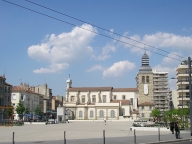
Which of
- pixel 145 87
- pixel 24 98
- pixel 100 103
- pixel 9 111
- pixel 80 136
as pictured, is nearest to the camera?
pixel 80 136

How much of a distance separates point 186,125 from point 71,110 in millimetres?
75459

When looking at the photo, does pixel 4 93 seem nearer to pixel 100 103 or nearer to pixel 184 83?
pixel 100 103

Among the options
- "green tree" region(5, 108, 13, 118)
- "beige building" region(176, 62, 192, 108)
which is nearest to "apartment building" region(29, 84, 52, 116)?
"green tree" region(5, 108, 13, 118)

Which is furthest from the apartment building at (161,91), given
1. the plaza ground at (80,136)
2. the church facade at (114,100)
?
the plaza ground at (80,136)

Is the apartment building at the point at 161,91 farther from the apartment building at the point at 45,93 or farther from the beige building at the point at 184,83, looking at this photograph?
the beige building at the point at 184,83

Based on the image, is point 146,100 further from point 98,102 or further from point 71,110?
point 71,110

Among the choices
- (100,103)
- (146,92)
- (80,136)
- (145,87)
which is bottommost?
(80,136)

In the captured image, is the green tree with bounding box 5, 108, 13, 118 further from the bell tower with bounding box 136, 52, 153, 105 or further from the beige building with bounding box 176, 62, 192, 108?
the bell tower with bounding box 136, 52, 153, 105

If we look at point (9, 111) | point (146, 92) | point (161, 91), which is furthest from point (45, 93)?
point (161, 91)

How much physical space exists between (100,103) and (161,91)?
37.8 meters

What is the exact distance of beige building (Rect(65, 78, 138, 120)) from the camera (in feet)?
345

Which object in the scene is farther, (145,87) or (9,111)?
(145,87)

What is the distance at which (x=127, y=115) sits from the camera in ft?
A: 348

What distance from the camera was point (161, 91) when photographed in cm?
13288
